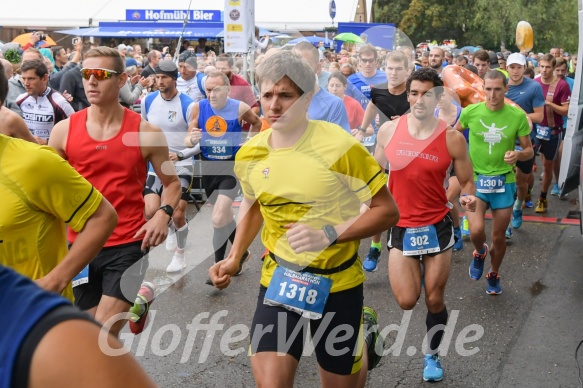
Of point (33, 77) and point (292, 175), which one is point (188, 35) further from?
point (292, 175)

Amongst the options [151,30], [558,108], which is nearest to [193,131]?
[558,108]

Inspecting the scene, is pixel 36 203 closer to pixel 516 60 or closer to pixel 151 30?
pixel 516 60

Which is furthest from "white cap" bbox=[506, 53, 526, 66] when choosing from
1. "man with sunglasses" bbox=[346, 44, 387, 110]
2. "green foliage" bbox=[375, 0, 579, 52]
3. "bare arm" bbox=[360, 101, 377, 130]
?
"green foliage" bbox=[375, 0, 579, 52]

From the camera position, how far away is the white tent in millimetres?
32812

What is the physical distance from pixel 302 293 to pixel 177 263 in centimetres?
424

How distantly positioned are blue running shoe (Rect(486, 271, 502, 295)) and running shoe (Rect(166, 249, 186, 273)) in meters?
2.85

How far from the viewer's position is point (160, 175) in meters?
4.50

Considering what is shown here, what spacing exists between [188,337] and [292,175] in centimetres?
258

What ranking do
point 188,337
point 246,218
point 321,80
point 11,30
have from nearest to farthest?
point 246,218 < point 188,337 < point 321,80 < point 11,30

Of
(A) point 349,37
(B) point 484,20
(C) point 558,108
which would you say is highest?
(A) point 349,37

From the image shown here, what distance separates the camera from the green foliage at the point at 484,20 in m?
41.9

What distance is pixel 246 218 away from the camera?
149 inches

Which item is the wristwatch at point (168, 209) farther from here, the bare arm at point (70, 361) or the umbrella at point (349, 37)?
the umbrella at point (349, 37)

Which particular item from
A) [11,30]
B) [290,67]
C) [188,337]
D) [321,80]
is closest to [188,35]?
[11,30]
